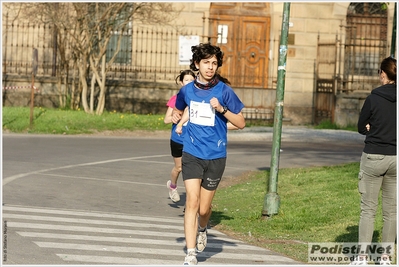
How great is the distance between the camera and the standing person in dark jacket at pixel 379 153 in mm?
8281

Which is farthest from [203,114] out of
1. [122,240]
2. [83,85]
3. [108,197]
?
[83,85]

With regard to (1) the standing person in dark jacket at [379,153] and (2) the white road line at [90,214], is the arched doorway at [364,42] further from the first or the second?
(1) the standing person in dark jacket at [379,153]

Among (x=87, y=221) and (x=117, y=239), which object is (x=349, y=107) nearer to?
(x=87, y=221)

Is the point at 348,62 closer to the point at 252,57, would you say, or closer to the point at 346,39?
the point at 346,39

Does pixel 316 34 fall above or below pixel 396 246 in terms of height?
above

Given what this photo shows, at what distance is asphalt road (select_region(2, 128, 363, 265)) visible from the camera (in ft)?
29.8

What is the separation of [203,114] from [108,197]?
205 inches

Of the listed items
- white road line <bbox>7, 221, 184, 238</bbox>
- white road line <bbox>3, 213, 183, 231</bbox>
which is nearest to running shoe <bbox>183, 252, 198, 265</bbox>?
white road line <bbox>7, 221, 184, 238</bbox>

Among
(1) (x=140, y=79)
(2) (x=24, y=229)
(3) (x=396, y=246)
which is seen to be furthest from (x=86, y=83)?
(3) (x=396, y=246)

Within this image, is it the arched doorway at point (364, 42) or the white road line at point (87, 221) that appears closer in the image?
the white road line at point (87, 221)

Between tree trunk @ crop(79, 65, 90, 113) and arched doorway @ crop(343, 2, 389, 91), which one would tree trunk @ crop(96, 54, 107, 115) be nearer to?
tree trunk @ crop(79, 65, 90, 113)

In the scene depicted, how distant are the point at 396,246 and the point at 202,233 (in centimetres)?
183

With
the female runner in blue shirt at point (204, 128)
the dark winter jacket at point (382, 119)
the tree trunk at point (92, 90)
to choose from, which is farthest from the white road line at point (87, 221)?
the tree trunk at point (92, 90)

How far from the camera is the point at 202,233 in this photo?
29.8 ft
